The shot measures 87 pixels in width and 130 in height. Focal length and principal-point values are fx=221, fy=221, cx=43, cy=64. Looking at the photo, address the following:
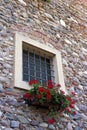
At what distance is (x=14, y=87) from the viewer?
3.30m

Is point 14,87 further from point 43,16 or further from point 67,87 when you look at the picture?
point 43,16

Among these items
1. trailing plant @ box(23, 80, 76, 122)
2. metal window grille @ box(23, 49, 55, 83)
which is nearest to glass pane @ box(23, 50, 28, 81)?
metal window grille @ box(23, 49, 55, 83)

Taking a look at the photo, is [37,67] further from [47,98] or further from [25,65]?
[47,98]

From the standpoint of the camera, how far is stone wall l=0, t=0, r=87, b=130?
364 centimetres

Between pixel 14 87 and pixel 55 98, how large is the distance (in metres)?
0.63

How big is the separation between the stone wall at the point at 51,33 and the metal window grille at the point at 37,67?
0.31 meters

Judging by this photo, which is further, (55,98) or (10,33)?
(10,33)

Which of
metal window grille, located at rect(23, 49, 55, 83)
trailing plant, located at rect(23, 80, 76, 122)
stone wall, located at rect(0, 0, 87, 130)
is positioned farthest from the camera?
metal window grille, located at rect(23, 49, 55, 83)

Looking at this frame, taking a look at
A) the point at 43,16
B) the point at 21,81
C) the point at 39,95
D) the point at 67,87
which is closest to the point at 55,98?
the point at 39,95

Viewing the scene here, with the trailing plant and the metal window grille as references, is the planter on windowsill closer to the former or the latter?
the trailing plant

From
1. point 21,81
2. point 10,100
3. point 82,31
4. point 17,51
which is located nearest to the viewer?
point 10,100

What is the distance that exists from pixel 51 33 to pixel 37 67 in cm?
94

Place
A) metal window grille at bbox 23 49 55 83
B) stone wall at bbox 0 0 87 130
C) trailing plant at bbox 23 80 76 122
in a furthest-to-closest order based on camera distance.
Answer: metal window grille at bbox 23 49 55 83
stone wall at bbox 0 0 87 130
trailing plant at bbox 23 80 76 122

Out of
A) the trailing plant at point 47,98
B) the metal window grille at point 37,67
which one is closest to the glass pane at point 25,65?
the metal window grille at point 37,67
